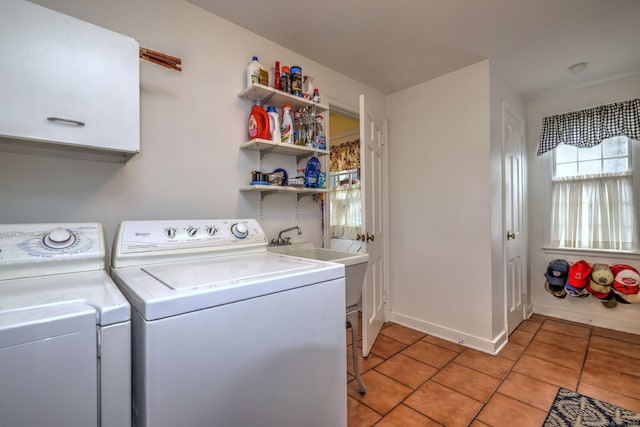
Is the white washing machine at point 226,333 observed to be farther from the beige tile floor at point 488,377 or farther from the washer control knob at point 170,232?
the beige tile floor at point 488,377

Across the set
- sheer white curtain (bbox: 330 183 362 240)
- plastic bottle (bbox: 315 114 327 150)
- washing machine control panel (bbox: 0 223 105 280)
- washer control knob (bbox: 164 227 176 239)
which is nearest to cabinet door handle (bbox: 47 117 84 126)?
washing machine control panel (bbox: 0 223 105 280)

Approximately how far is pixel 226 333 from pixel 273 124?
55.1 inches

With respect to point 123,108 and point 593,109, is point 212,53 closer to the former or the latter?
point 123,108

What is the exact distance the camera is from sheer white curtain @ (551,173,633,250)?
273cm

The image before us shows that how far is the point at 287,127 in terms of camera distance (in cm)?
195

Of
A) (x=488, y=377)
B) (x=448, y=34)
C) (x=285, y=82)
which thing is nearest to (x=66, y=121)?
(x=285, y=82)

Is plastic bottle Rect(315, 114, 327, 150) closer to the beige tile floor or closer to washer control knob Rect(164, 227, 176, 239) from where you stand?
washer control knob Rect(164, 227, 176, 239)

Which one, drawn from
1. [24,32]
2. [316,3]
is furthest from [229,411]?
[316,3]

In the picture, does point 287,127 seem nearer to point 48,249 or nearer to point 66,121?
point 66,121

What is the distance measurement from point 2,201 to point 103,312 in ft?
3.19

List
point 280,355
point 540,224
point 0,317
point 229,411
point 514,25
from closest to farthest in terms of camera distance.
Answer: point 0,317, point 229,411, point 280,355, point 514,25, point 540,224

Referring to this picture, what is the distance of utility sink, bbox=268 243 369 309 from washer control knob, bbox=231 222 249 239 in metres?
0.41

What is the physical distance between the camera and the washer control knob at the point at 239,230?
1.54 meters

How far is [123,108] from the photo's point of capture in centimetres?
121
